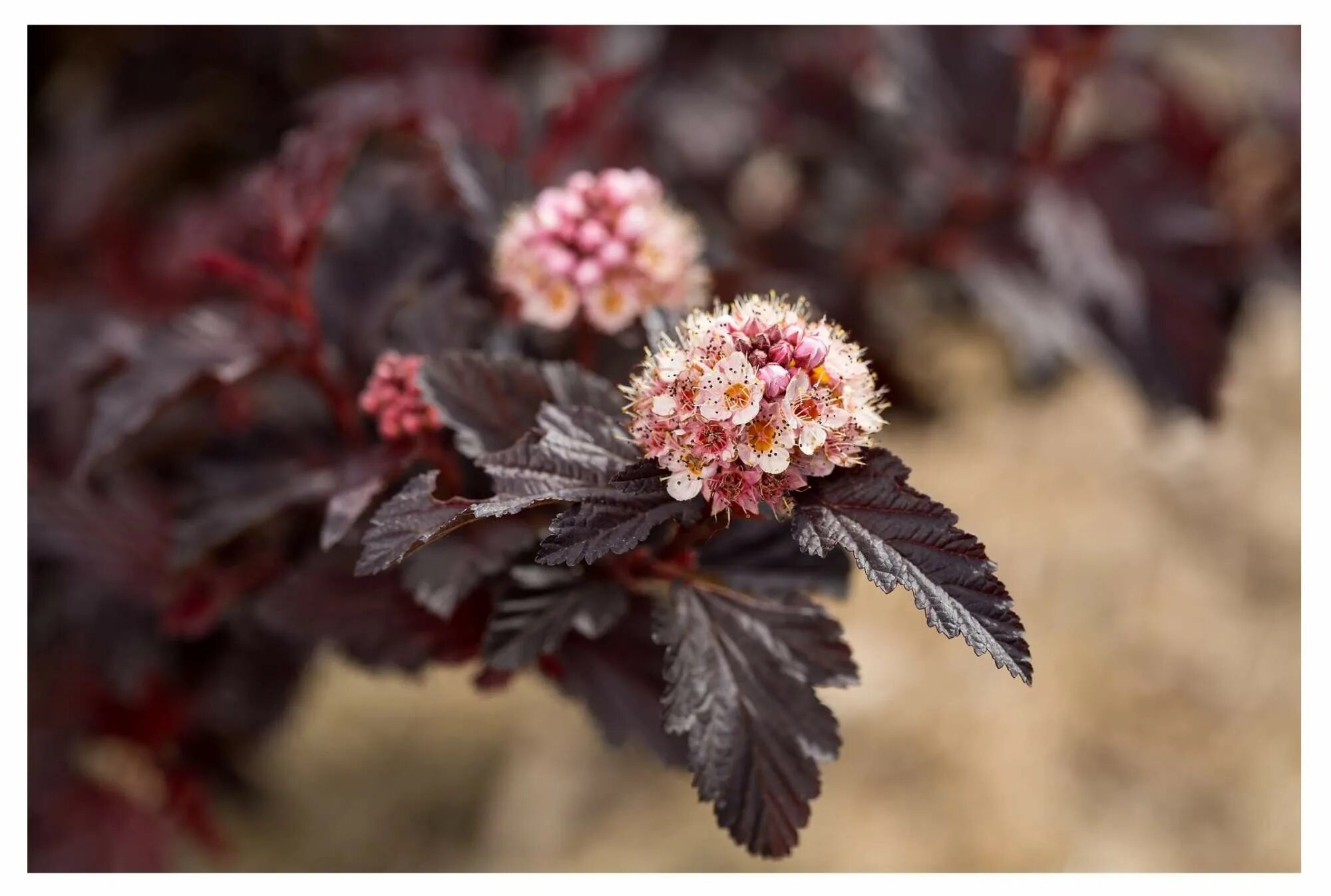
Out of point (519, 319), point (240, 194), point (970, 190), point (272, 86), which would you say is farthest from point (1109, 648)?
point (272, 86)

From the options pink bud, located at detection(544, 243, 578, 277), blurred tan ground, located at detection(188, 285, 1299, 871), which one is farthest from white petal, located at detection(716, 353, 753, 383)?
blurred tan ground, located at detection(188, 285, 1299, 871)

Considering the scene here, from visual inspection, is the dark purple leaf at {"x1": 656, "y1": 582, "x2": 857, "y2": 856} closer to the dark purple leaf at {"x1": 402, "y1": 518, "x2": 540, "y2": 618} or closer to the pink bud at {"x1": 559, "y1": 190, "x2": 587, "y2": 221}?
the dark purple leaf at {"x1": 402, "y1": 518, "x2": 540, "y2": 618}

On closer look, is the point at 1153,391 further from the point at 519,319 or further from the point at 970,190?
the point at 519,319

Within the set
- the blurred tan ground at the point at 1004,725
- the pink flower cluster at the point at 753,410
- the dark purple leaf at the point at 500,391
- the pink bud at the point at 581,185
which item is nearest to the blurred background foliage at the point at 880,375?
the blurred tan ground at the point at 1004,725

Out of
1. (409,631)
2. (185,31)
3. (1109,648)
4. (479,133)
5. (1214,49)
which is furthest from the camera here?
(1214,49)

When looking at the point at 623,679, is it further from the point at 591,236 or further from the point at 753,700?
the point at 591,236

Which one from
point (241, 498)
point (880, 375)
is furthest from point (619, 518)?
point (880, 375)

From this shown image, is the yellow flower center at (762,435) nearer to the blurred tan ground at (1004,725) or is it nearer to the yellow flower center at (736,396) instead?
the yellow flower center at (736,396)
